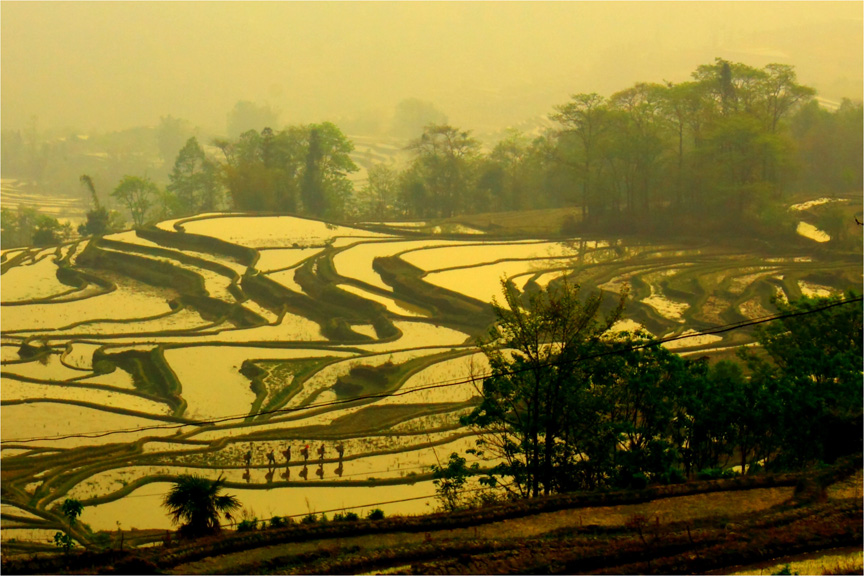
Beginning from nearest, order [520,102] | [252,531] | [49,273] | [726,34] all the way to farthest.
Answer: [252,531]
[49,273]
[520,102]
[726,34]

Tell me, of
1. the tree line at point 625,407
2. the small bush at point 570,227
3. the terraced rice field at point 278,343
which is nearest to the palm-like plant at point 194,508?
the tree line at point 625,407

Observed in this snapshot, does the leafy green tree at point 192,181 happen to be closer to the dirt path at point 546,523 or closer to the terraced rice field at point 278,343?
the terraced rice field at point 278,343

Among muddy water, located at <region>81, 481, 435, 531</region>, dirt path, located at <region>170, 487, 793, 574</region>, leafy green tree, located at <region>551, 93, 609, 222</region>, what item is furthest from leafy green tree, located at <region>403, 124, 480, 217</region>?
dirt path, located at <region>170, 487, 793, 574</region>

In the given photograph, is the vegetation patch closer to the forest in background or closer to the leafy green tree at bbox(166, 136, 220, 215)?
the forest in background

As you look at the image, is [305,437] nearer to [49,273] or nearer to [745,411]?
[745,411]

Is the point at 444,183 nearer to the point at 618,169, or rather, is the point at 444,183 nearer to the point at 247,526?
the point at 618,169

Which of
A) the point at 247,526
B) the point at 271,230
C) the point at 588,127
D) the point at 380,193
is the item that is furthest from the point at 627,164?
the point at 247,526

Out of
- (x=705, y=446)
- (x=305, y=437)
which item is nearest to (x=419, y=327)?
(x=305, y=437)
